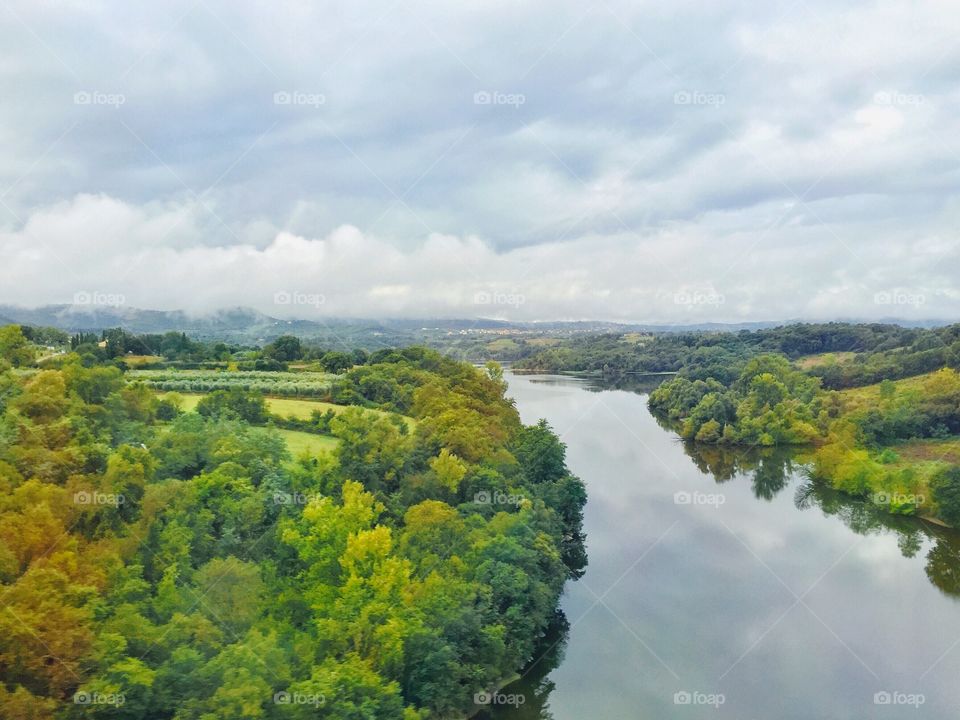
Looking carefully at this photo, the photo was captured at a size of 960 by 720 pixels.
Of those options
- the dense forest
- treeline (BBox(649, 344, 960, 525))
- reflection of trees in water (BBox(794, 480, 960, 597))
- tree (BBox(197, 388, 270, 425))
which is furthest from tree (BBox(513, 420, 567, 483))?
treeline (BBox(649, 344, 960, 525))

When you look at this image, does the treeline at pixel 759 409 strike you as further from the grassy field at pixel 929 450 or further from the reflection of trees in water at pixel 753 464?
the grassy field at pixel 929 450

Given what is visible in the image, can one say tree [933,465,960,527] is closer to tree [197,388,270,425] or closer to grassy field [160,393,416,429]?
grassy field [160,393,416,429]

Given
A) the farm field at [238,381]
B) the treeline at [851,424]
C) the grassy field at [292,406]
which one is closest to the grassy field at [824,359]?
the treeline at [851,424]

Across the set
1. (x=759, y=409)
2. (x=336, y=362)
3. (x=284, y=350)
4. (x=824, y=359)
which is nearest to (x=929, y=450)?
(x=759, y=409)

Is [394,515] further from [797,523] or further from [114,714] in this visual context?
[797,523]

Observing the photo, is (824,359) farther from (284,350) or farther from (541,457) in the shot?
(284,350)

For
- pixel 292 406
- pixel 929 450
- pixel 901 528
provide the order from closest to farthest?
pixel 292 406 → pixel 901 528 → pixel 929 450
